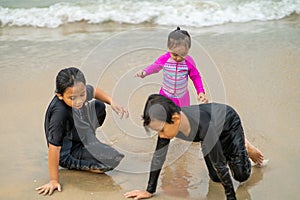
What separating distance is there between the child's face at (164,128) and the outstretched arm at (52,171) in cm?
74

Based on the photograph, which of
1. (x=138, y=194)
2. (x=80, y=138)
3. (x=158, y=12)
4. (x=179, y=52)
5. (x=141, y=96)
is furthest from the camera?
(x=158, y=12)

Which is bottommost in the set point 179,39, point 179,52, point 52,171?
point 52,171

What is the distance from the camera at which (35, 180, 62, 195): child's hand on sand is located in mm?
2836

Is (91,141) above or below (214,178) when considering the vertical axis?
above

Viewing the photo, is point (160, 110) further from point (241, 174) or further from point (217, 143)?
point (241, 174)

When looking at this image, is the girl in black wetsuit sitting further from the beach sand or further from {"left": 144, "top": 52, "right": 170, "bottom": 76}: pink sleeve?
{"left": 144, "top": 52, "right": 170, "bottom": 76}: pink sleeve

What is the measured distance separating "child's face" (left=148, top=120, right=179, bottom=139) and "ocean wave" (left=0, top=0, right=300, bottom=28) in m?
4.74

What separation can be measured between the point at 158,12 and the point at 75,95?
5173mm

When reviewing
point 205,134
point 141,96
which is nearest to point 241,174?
point 205,134

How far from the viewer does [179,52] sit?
10.8ft

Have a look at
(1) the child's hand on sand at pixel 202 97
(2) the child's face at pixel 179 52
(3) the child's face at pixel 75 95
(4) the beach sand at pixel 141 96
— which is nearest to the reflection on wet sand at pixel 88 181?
(4) the beach sand at pixel 141 96

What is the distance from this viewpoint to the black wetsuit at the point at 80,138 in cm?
294

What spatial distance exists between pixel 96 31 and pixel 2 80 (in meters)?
2.38

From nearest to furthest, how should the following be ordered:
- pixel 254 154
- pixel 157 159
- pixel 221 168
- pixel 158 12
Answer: pixel 221 168
pixel 157 159
pixel 254 154
pixel 158 12
